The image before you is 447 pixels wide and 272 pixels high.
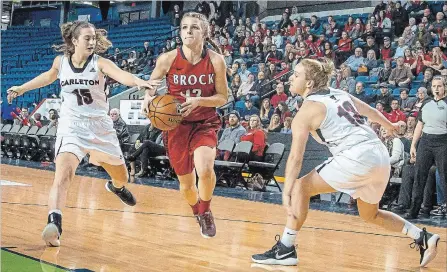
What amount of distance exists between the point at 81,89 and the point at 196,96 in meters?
0.74

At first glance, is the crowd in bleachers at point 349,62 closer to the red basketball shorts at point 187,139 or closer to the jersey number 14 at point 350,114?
the red basketball shorts at point 187,139

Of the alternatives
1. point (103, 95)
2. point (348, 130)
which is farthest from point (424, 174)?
point (103, 95)

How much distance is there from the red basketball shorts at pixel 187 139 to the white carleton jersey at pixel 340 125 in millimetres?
915

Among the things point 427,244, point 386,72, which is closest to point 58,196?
point 427,244

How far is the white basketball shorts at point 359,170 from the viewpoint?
3.52 m

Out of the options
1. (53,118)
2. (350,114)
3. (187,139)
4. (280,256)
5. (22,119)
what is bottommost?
(280,256)

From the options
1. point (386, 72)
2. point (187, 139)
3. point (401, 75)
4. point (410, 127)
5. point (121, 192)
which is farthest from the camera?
point (386, 72)

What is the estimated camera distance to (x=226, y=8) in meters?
15.6

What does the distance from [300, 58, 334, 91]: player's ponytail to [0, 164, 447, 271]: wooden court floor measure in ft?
3.44

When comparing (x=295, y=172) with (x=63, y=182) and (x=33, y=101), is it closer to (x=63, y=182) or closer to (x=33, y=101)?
(x=63, y=182)

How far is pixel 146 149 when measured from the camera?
32.0 ft

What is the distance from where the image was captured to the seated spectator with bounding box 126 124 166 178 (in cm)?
970

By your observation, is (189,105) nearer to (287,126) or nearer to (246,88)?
(287,126)

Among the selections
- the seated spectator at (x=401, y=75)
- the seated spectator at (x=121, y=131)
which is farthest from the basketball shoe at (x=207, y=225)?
the seated spectator at (x=121, y=131)
